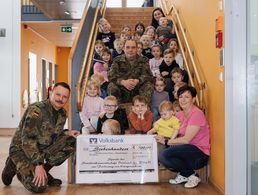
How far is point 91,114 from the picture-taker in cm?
486

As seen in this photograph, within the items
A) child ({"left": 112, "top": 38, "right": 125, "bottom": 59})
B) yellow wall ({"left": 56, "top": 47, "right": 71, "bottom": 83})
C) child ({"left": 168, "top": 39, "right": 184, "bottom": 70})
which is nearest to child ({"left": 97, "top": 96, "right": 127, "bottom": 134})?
child ({"left": 168, "top": 39, "right": 184, "bottom": 70})

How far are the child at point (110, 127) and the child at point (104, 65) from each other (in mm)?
1304

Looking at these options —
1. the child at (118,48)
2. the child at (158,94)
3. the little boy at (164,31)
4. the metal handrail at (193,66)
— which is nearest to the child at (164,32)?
the little boy at (164,31)

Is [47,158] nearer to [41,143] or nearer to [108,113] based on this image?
[41,143]

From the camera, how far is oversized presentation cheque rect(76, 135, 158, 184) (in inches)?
176

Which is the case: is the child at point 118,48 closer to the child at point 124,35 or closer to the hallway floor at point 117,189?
the child at point 124,35

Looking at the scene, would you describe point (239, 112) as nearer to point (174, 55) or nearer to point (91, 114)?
point (91, 114)

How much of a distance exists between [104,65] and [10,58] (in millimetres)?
4990

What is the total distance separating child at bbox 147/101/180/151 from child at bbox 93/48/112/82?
1.43 meters

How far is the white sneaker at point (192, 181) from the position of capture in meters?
4.33

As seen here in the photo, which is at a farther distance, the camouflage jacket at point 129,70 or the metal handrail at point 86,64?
the camouflage jacket at point 129,70

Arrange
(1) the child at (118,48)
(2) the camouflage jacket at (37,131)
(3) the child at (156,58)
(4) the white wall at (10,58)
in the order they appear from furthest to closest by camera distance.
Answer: (4) the white wall at (10,58), (1) the child at (118,48), (3) the child at (156,58), (2) the camouflage jacket at (37,131)

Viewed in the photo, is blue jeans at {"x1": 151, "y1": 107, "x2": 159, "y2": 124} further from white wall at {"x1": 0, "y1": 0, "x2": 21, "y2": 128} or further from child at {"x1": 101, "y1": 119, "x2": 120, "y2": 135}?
white wall at {"x1": 0, "y1": 0, "x2": 21, "y2": 128}

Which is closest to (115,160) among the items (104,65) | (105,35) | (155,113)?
(155,113)
